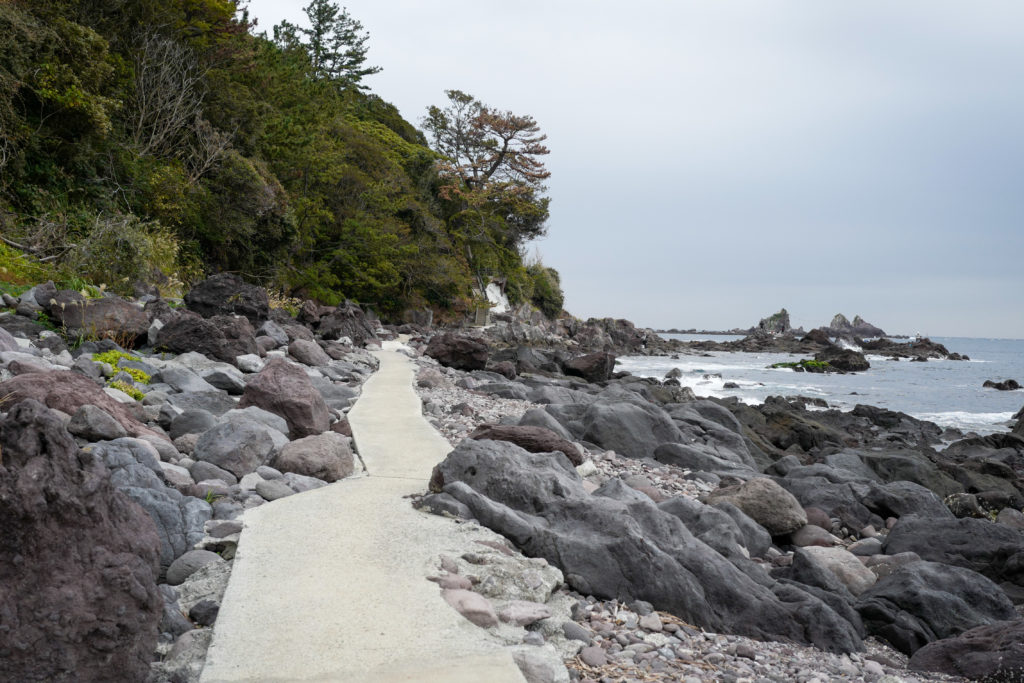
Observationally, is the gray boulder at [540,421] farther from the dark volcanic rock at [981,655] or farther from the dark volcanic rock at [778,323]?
the dark volcanic rock at [778,323]

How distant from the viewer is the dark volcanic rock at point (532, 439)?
6.75 metres

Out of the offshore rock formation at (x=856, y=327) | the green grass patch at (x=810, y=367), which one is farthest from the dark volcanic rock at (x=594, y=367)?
the offshore rock formation at (x=856, y=327)

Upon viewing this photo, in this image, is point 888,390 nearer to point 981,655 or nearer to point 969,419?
point 969,419

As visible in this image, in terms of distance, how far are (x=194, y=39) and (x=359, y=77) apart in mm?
29506

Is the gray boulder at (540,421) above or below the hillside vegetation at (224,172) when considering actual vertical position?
below

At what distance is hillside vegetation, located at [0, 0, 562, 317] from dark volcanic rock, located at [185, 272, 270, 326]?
1276mm

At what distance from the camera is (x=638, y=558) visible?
4.29 meters

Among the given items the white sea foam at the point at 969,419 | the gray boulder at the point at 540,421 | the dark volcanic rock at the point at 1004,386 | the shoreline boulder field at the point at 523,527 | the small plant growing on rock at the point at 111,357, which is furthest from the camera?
the dark volcanic rock at the point at 1004,386

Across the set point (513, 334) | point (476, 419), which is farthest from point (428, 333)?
point (476, 419)

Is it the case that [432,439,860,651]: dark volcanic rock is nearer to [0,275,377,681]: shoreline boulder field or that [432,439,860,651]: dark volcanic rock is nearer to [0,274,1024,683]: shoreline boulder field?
[0,274,1024,683]: shoreline boulder field

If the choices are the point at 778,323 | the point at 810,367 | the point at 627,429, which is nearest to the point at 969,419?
the point at 627,429

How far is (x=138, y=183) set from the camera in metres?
18.2

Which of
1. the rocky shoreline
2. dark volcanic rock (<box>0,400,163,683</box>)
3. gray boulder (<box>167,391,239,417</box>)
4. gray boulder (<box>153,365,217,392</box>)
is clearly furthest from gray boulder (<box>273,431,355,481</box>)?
gray boulder (<box>153,365,217,392</box>)

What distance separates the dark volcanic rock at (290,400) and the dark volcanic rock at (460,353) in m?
10.5
